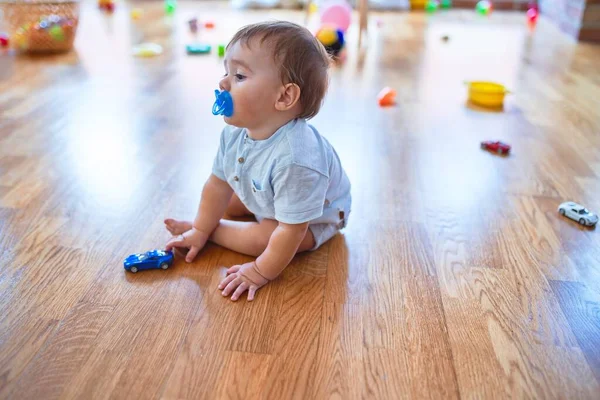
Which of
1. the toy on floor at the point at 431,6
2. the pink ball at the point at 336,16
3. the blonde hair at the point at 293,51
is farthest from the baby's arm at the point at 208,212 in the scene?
the toy on floor at the point at 431,6

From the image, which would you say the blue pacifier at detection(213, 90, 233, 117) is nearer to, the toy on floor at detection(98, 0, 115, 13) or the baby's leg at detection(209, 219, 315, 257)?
the baby's leg at detection(209, 219, 315, 257)

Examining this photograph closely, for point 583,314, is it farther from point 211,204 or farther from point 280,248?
point 211,204

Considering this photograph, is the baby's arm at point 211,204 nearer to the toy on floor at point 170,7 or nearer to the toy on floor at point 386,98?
the toy on floor at point 386,98

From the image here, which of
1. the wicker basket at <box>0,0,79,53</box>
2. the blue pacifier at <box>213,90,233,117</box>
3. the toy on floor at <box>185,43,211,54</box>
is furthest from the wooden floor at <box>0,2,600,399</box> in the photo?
the toy on floor at <box>185,43,211,54</box>

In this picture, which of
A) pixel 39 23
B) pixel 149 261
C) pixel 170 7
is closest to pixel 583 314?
pixel 149 261

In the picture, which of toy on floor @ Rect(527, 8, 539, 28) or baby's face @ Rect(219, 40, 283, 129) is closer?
baby's face @ Rect(219, 40, 283, 129)

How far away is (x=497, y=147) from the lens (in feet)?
5.28

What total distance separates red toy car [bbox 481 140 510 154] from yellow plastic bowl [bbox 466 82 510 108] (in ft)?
1.45

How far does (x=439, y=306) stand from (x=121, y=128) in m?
1.11

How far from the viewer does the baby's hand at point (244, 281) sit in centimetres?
97

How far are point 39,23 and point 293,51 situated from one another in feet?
6.33

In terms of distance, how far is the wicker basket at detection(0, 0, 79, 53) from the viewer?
2.44 metres

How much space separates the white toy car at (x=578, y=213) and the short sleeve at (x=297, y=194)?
1.96ft

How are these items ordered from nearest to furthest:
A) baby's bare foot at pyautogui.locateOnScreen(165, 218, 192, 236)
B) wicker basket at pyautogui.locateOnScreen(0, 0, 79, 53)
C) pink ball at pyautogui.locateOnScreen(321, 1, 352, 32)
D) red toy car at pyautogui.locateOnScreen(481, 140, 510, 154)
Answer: baby's bare foot at pyautogui.locateOnScreen(165, 218, 192, 236) → red toy car at pyautogui.locateOnScreen(481, 140, 510, 154) → wicker basket at pyautogui.locateOnScreen(0, 0, 79, 53) → pink ball at pyautogui.locateOnScreen(321, 1, 352, 32)
